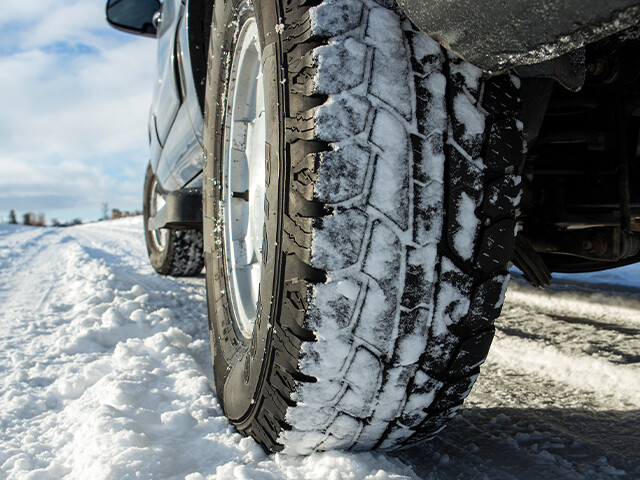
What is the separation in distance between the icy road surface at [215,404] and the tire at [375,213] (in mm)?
248

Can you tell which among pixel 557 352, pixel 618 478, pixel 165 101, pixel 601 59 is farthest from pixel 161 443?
pixel 165 101

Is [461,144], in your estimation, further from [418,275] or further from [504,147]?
[418,275]

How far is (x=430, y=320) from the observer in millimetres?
962

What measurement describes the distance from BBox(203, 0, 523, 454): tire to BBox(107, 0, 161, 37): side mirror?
252 centimetres

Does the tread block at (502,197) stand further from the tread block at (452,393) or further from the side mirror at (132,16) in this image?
the side mirror at (132,16)

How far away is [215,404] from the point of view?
56.2 inches

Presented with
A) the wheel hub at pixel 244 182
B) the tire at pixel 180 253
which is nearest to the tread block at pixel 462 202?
the wheel hub at pixel 244 182

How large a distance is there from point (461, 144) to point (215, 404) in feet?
3.38

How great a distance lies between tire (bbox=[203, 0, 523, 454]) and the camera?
90 centimetres

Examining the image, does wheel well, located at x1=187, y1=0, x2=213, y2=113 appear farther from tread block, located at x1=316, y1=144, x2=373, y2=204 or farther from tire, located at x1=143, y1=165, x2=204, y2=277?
tire, located at x1=143, y1=165, x2=204, y2=277

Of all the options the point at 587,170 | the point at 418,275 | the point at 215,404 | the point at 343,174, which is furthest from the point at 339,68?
the point at 587,170

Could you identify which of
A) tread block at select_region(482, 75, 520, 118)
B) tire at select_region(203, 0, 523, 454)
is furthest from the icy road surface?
tread block at select_region(482, 75, 520, 118)

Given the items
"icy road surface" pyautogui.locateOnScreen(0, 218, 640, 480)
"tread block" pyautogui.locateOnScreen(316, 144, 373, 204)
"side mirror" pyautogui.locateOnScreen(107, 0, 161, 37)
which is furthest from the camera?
"side mirror" pyautogui.locateOnScreen(107, 0, 161, 37)

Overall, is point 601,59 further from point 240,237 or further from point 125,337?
point 125,337
